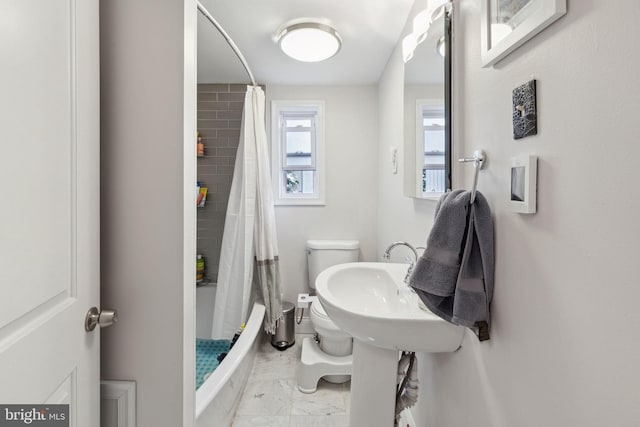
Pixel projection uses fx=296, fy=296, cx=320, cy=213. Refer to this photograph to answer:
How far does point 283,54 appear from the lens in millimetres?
2152

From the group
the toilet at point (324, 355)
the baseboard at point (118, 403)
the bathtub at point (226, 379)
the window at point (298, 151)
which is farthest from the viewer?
the window at point (298, 151)

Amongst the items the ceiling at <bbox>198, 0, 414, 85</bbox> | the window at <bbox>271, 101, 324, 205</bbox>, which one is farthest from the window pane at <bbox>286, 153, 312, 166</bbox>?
the ceiling at <bbox>198, 0, 414, 85</bbox>

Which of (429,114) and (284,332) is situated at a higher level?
(429,114)

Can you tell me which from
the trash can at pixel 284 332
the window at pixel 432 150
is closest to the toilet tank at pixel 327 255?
the trash can at pixel 284 332

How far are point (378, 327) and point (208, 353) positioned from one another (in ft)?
5.64

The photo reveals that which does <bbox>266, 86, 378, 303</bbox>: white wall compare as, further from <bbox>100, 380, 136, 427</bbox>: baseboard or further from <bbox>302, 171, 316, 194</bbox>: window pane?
<bbox>100, 380, 136, 427</bbox>: baseboard

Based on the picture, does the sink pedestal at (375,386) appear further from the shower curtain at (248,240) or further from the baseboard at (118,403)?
the shower curtain at (248,240)

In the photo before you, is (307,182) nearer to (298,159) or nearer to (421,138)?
(298,159)

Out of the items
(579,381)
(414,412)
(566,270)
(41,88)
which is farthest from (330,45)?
(414,412)

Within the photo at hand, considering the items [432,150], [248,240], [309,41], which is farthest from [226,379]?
[309,41]

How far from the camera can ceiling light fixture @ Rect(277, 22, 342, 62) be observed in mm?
1799

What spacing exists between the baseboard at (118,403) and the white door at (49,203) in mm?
62

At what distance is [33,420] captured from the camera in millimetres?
578

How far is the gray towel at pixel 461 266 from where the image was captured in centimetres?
82
